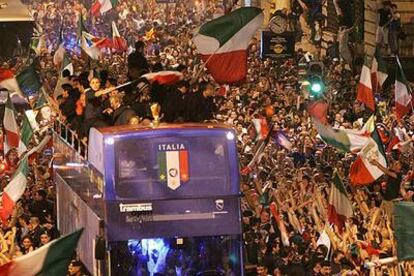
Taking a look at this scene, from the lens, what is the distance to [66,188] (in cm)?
2477

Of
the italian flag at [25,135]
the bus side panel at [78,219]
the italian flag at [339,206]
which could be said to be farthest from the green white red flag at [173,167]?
the italian flag at [25,135]

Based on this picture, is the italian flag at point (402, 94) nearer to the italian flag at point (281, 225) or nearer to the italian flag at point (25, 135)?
the italian flag at point (281, 225)

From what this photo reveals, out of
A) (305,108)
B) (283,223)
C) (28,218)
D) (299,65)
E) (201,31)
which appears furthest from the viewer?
(299,65)

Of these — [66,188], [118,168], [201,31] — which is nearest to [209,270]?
[118,168]

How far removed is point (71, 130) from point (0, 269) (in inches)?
442

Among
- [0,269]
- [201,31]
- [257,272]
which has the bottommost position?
[257,272]

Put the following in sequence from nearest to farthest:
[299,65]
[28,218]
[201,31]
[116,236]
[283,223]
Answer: [116,236] < [201,31] < [283,223] < [28,218] < [299,65]

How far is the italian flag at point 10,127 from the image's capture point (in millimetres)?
26156

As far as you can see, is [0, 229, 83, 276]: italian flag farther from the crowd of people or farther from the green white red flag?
the green white red flag

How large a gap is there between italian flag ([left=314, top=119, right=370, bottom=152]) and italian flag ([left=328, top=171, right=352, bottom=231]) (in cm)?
47

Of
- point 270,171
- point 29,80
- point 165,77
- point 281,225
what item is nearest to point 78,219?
point 165,77

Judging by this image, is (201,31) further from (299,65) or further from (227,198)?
(299,65)

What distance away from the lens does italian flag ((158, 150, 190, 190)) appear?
1983 centimetres

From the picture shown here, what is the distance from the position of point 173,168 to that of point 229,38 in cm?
274
